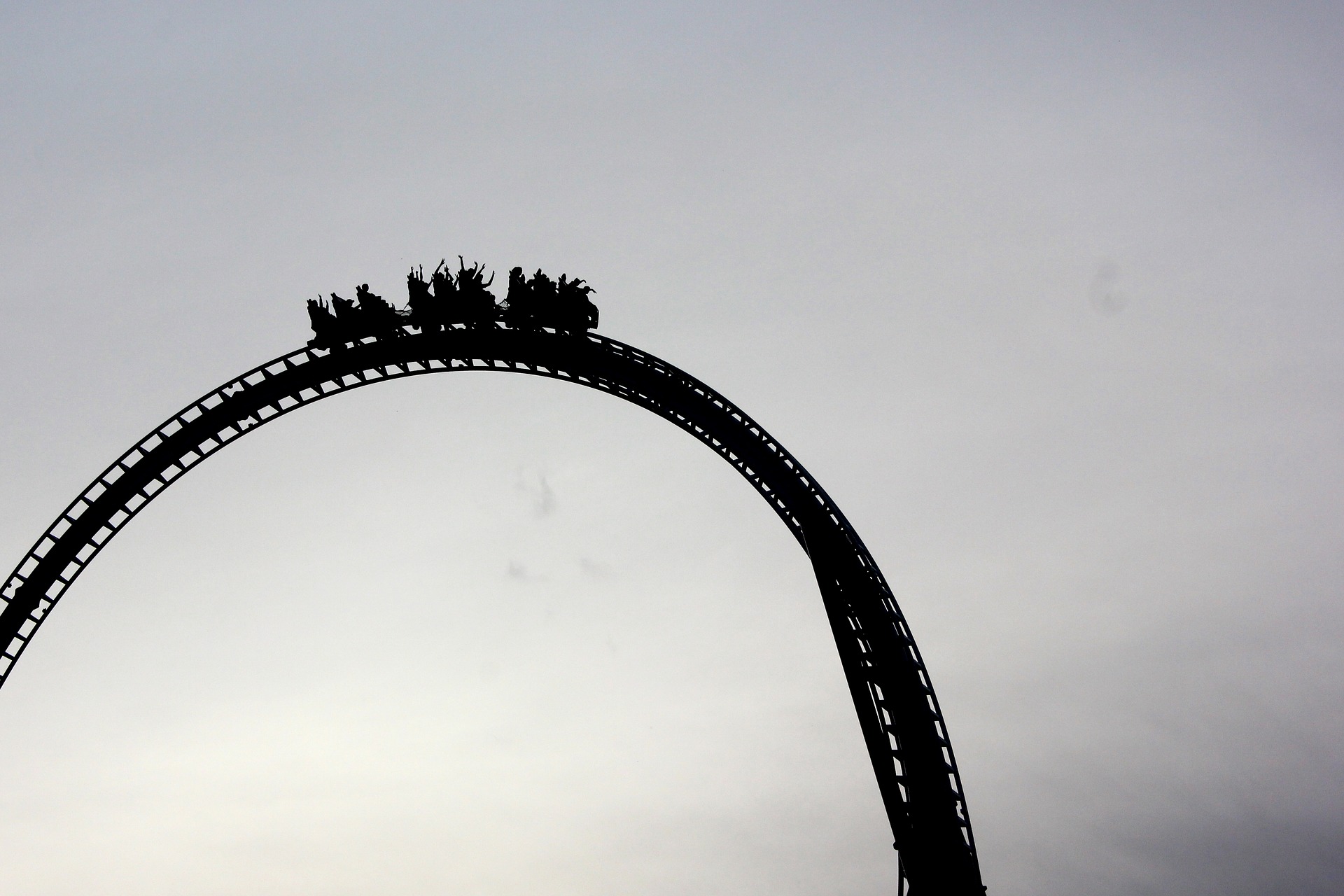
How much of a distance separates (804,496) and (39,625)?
15.5m

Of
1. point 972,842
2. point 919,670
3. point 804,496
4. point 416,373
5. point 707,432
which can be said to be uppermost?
point 416,373

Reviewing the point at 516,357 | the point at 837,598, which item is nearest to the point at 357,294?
the point at 516,357

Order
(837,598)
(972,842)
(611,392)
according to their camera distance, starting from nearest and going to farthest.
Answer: (972,842), (837,598), (611,392)

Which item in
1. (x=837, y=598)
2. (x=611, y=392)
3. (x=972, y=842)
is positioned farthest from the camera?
(x=611, y=392)

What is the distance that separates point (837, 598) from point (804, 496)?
6.24 ft

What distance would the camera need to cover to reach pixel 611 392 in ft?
68.4

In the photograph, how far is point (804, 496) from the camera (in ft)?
63.2

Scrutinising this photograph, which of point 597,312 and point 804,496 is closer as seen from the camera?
point 804,496

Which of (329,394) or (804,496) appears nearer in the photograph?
(804,496)

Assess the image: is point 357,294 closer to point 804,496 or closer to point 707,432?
point 707,432

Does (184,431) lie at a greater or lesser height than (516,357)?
lesser

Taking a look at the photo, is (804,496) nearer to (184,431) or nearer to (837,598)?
(837,598)

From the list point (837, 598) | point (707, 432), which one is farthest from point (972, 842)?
point (707, 432)

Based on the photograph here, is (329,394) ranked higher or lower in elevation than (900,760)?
higher
